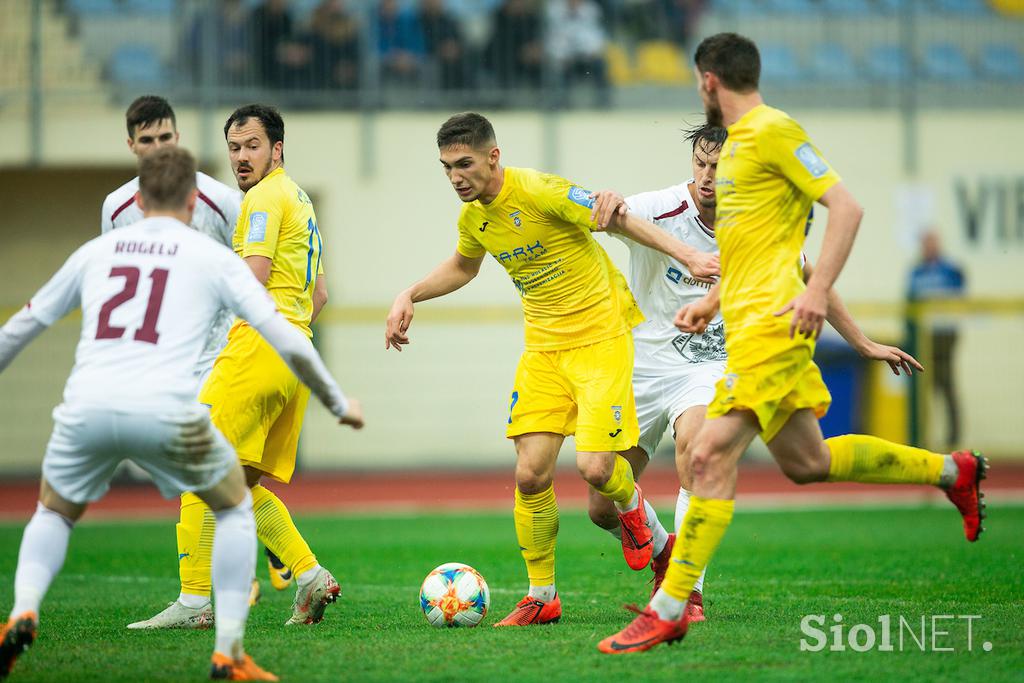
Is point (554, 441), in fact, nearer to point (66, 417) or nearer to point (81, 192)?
point (66, 417)

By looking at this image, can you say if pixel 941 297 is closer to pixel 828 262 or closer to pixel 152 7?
pixel 152 7

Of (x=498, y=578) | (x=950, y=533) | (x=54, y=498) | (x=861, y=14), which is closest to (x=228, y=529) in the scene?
(x=54, y=498)

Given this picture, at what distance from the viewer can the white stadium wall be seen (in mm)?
17172

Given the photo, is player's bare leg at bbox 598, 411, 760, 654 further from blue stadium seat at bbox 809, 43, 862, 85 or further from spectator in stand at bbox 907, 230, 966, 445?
blue stadium seat at bbox 809, 43, 862, 85

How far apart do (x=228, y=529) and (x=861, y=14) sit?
17.5 meters

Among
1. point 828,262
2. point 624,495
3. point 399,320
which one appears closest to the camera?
point 828,262

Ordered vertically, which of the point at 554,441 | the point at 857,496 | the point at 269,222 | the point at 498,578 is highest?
the point at 269,222

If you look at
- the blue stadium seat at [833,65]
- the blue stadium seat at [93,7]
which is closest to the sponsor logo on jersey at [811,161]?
the blue stadium seat at [833,65]

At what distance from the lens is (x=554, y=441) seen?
261 inches

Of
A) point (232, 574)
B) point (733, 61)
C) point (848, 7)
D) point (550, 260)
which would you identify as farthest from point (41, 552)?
point (848, 7)

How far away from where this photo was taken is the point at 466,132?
21.3ft

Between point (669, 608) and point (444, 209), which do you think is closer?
point (669, 608)

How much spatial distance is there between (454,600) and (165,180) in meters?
2.54

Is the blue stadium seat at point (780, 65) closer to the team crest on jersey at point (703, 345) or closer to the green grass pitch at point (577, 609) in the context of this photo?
the green grass pitch at point (577, 609)
